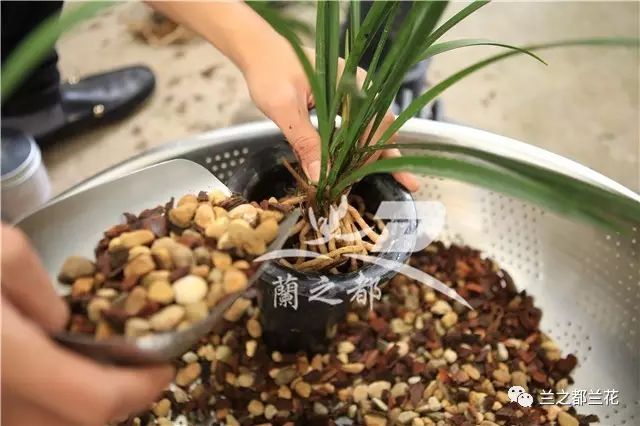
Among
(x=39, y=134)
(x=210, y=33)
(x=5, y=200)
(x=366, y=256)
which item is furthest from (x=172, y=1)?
(x=39, y=134)

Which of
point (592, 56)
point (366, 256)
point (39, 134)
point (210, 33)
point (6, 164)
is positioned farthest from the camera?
point (592, 56)

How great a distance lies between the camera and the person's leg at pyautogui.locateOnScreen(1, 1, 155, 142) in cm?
96

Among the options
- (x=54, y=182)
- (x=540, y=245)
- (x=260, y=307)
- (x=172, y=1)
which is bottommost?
(x=54, y=182)

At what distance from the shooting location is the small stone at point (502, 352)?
70 cm

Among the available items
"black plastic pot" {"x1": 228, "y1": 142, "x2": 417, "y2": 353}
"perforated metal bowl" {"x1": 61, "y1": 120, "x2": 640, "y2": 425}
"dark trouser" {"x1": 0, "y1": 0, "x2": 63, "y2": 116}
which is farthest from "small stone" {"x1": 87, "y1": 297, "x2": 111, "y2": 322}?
"dark trouser" {"x1": 0, "y1": 0, "x2": 63, "y2": 116}

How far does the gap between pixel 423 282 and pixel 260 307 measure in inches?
8.2

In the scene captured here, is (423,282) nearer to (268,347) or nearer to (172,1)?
(268,347)

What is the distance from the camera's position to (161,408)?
2.18ft

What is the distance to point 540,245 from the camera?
2.62ft

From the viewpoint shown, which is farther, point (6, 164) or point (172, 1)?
point (6, 164)

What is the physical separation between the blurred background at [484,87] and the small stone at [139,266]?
0.79 meters

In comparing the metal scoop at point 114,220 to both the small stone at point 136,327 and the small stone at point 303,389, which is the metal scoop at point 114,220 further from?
the small stone at point 303,389

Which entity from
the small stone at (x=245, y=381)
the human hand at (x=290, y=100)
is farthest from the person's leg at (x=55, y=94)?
the small stone at (x=245, y=381)

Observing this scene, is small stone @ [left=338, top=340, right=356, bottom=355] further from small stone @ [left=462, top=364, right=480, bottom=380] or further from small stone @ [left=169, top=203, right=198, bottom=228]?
small stone @ [left=169, top=203, right=198, bottom=228]
